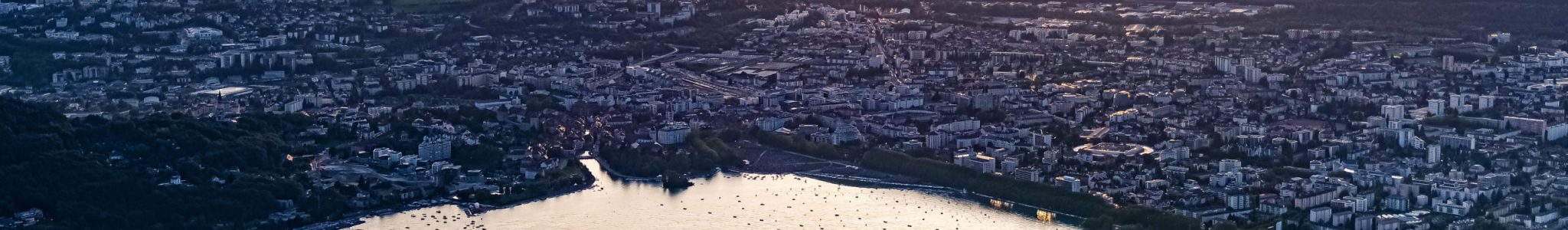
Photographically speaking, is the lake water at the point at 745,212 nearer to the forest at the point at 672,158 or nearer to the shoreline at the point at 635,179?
the shoreline at the point at 635,179

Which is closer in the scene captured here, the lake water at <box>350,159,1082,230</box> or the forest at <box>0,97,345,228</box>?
the forest at <box>0,97,345,228</box>

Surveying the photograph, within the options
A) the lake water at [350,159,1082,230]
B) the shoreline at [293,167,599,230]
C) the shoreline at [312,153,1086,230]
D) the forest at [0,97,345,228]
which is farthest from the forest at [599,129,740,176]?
the forest at [0,97,345,228]

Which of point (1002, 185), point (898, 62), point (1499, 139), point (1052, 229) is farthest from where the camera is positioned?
point (898, 62)

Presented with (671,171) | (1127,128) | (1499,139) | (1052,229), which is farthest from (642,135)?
(1499,139)

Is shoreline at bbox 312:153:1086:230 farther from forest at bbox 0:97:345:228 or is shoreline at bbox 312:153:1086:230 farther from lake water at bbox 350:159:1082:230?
forest at bbox 0:97:345:228

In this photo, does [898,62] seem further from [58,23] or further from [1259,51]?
[58,23]

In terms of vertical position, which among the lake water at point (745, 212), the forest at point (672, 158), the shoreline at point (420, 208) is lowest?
the lake water at point (745, 212)

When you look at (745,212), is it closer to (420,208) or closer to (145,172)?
(420,208)

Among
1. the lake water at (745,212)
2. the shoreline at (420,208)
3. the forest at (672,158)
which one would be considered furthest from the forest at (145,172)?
the forest at (672,158)
